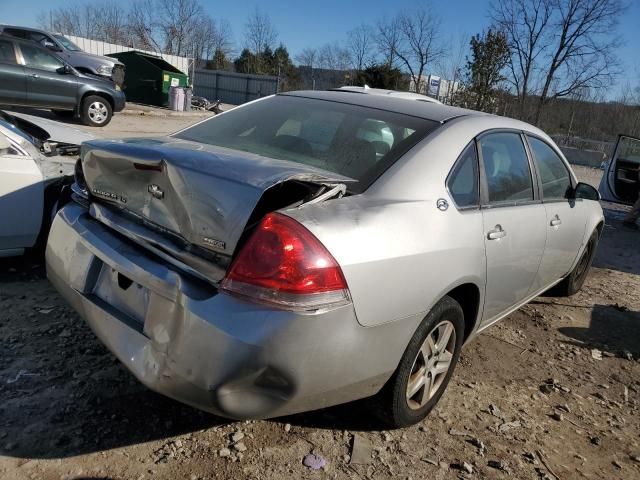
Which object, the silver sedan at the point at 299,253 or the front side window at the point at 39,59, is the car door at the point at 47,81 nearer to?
the front side window at the point at 39,59

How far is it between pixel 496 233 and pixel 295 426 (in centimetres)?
146

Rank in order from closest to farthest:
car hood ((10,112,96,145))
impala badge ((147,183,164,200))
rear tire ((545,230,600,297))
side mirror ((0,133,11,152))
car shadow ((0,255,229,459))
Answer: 1. impala badge ((147,183,164,200))
2. car shadow ((0,255,229,459))
3. side mirror ((0,133,11,152))
4. car hood ((10,112,96,145))
5. rear tire ((545,230,600,297))

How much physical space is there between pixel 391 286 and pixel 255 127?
1.43 meters

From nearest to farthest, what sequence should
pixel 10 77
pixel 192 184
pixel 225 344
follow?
pixel 225 344
pixel 192 184
pixel 10 77

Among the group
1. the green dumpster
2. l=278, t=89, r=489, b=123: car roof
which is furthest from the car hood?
the green dumpster

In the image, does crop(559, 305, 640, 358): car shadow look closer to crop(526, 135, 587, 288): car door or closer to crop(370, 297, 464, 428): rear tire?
crop(526, 135, 587, 288): car door

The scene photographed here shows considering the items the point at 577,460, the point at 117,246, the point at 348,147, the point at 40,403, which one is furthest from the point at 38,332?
the point at 577,460

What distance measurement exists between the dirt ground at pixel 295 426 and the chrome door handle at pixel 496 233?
971 millimetres

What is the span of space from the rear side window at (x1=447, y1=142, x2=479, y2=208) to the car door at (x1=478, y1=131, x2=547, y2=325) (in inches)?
3.0

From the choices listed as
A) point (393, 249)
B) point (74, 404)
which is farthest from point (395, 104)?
point (74, 404)

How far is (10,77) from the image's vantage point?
11445 millimetres

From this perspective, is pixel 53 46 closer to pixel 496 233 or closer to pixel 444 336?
pixel 496 233

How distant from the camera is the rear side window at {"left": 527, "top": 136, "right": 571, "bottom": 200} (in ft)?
12.2

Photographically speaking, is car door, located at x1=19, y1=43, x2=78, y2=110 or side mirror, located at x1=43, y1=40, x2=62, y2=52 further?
side mirror, located at x1=43, y1=40, x2=62, y2=52
